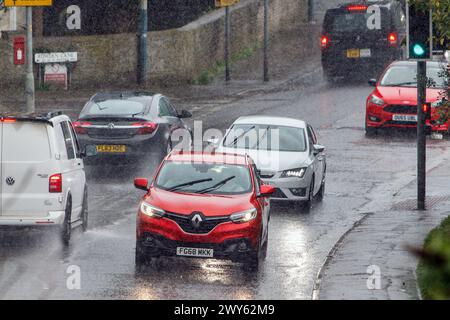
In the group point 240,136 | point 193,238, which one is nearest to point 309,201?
point 240,136

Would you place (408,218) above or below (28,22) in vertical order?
below

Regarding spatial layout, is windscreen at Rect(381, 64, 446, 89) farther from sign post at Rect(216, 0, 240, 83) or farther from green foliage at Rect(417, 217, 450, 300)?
green foliage at Rect(417, 217, 450, 300)

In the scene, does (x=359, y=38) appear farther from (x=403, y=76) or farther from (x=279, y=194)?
(x=279, y=194)

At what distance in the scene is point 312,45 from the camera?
45531mm

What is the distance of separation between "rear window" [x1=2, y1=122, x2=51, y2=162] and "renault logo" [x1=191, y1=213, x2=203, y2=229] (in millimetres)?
2385

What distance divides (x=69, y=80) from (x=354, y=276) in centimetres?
2313

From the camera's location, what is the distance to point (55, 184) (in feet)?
52.4

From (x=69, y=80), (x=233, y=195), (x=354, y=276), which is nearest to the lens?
(x=354, y=276)

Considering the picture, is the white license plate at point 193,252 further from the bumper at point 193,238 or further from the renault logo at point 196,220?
the renault logo at point 196,220

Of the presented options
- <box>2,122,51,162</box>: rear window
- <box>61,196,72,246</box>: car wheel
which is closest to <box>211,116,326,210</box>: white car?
<box>61,196,72,246</box>: car wheel

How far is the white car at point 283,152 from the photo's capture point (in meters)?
20.4

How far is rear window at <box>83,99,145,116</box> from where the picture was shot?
23953 millimetres
